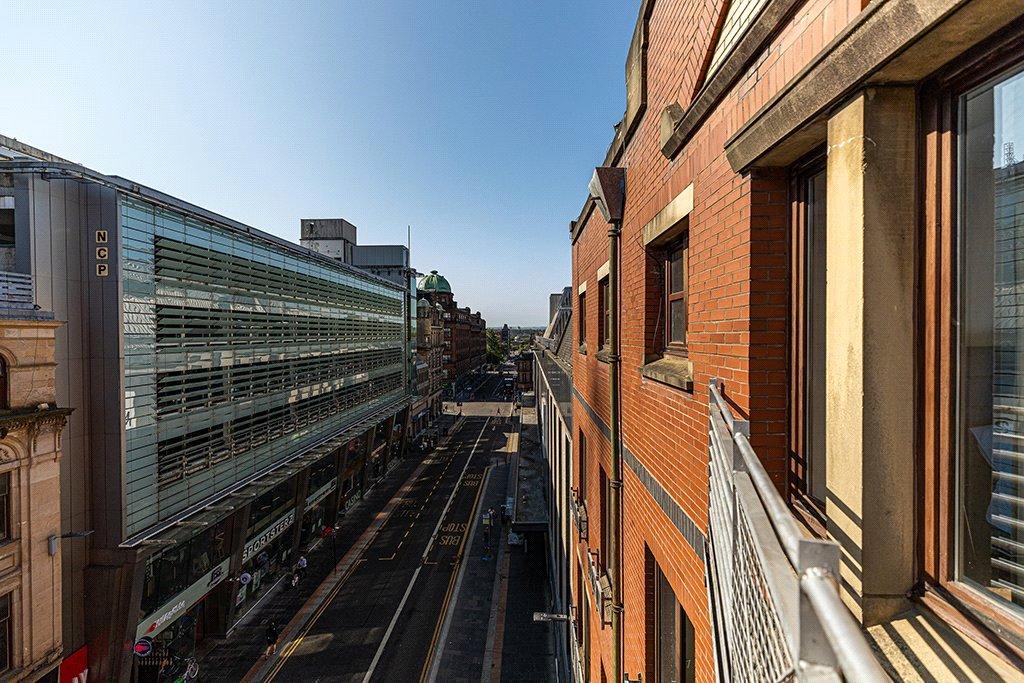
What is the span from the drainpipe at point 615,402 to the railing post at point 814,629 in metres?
5.73

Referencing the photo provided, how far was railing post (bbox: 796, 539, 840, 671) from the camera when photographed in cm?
91

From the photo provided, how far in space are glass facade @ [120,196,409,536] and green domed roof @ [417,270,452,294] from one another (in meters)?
55.6

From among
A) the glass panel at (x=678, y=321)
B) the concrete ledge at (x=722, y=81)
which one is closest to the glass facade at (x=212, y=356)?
the glass panel at (x=678, y=321)

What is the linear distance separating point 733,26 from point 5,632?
17849 mm

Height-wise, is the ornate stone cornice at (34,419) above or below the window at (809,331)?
below

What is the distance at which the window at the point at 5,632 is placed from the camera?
1097 cm

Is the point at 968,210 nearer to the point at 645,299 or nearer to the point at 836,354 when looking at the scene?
the point at 836,354

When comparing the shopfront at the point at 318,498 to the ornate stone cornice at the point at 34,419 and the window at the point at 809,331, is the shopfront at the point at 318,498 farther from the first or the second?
the window at the point at 809,331

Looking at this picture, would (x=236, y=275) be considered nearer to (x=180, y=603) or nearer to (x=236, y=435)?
(x=236, y=435)

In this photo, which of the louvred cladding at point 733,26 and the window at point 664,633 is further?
the window at point 664,633

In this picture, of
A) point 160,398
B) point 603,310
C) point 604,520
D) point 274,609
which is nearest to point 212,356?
point 160,398

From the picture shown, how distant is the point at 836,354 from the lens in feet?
7.48

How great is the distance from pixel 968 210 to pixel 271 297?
2311 centimetres

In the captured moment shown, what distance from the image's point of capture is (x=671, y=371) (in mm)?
4289
